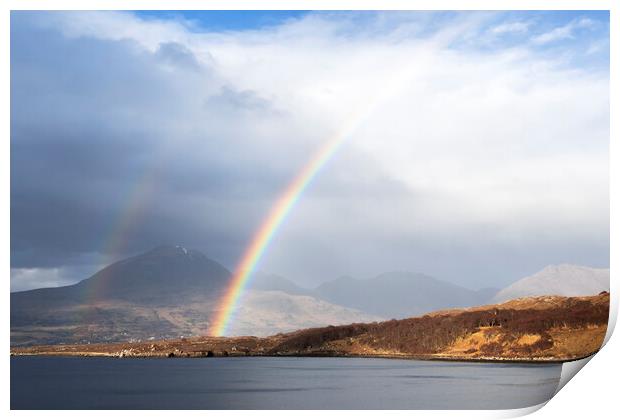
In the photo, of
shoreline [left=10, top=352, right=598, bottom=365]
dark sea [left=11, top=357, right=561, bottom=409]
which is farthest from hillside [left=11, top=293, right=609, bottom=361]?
dark sea [left=11, top=357, right=561, bottom=409]

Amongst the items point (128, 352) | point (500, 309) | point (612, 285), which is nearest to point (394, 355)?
point (500, 309)

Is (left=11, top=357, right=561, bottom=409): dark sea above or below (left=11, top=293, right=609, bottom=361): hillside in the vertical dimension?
below

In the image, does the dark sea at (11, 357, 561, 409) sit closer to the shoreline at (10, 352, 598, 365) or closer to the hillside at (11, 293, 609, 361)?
the shoreline at (10, 352, 598, 365)

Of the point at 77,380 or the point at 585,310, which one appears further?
the point at 585,310

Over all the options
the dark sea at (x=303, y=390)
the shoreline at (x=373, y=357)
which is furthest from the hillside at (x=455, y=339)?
the dark sea at (x=303, y=390)

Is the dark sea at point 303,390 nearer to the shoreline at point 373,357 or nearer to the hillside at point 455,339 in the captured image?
the shoreline at point 373,357
